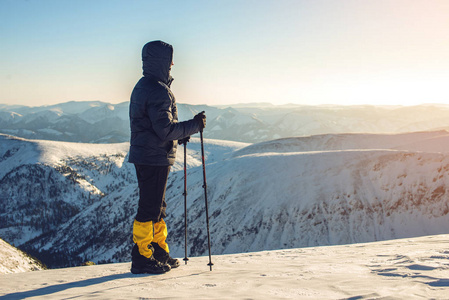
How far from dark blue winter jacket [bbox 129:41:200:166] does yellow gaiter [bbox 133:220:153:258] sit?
1.47 m

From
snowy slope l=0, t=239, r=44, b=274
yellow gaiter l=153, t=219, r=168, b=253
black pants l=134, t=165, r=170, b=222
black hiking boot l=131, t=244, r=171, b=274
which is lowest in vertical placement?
snowy slope l=0, t=239, r=44, b=274

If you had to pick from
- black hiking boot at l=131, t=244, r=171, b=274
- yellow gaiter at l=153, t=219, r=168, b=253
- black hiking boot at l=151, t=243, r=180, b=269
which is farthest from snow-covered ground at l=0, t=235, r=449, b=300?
yellow gaiter at l=153, t=219, r=168, b=253

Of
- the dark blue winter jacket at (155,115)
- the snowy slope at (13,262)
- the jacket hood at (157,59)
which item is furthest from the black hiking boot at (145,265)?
the snowy slope at (13,262)

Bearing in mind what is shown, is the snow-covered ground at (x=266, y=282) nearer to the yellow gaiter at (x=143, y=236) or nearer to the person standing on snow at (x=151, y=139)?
the yellow gaiter at (x=143, y=236)

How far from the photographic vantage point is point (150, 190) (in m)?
7.49

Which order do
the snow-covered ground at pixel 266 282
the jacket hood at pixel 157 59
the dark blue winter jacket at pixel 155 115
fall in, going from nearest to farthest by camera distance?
1. the snow-covered ground at pixel 266 282
2. the dark blue winter jacket at pixel 155 115
3. the jacket hood at pixel 157 59

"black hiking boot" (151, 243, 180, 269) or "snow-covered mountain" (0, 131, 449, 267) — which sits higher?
"black hiking boot" (151, 243, 180, 269)

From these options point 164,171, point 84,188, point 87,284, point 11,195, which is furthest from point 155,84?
point 11,195

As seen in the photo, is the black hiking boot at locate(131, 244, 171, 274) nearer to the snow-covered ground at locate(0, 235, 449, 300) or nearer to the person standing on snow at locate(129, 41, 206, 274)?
the person standing on snow at locate(129, 41, 206, 274)

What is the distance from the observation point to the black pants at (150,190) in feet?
24.4

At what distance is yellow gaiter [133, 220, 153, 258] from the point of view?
293 inches

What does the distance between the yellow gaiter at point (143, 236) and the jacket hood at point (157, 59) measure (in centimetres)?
351

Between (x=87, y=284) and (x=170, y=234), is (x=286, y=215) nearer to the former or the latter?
(x=170, y=234)

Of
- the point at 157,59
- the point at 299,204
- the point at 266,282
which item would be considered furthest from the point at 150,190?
the point at 299,204
